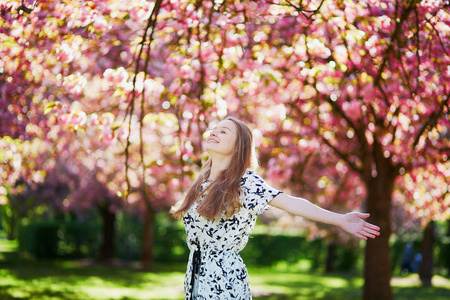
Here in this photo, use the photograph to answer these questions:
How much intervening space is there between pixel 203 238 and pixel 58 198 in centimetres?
1688

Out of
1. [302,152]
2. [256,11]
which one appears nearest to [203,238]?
[256,11]

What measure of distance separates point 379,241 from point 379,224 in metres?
0.28

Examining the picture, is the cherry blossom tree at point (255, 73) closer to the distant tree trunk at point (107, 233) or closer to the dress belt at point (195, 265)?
the dress belt at point (195, 265)

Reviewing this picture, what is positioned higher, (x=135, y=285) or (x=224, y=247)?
(x=224, y=247)

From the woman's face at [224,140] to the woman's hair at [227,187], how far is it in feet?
0.09

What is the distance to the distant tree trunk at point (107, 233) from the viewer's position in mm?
21469

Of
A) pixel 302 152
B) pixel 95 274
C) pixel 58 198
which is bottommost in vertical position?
pixel 95 274

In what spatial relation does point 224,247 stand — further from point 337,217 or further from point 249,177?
point 337,217

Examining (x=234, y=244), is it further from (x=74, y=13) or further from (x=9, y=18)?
(x=9, y=18)

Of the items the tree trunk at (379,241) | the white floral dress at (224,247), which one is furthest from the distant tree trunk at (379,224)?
the white floral dress at (224,247)

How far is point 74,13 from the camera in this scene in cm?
583

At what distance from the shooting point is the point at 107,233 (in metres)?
21.7

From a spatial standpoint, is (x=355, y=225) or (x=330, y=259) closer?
(x=355, y=225)

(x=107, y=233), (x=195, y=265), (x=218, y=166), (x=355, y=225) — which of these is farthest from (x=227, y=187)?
(x=107, y=233)
